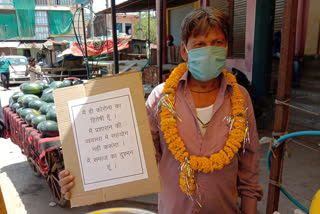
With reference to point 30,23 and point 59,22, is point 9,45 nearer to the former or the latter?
point 59,22

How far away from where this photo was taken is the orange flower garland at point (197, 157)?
1154 mm

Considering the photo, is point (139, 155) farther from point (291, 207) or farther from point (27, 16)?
point (27, 16)

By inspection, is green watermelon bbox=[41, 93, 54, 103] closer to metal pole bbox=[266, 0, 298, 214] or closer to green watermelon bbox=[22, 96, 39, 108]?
green watermelon bbox=[22, 96, 39, 108]

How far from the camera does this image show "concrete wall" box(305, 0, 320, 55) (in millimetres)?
5781

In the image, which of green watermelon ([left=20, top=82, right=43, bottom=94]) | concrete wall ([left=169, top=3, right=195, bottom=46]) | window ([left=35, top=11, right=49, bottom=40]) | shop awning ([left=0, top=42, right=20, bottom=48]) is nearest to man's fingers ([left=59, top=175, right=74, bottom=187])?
green watermelon ([left=20, top=82, right=43, bottom=94])

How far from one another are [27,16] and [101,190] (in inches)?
649

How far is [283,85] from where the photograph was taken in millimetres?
1428

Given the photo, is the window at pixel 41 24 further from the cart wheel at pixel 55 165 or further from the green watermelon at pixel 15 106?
the cart wheel at pixel 55 165

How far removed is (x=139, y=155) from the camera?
1004 millimetres

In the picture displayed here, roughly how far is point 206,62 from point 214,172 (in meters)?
0.52

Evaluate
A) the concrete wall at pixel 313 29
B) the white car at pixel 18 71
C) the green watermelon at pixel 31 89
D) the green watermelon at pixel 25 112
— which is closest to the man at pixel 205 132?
the green watermelon at pixel 25 112

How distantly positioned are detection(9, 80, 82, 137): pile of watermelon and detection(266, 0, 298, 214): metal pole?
2.42 m

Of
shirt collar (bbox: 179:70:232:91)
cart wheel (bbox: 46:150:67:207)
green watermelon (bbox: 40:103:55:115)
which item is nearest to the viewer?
shirt collar (bbox: 179:70:232:91)

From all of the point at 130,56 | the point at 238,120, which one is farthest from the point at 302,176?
the point at 130,56
